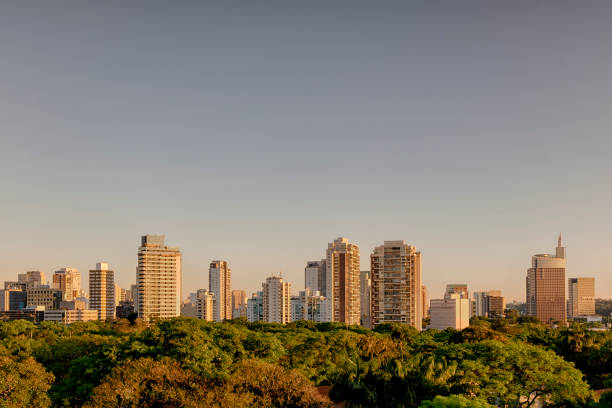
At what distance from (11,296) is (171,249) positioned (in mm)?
71493

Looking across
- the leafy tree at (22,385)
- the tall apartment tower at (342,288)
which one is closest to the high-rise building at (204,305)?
the tall apartment tower at (342,288)

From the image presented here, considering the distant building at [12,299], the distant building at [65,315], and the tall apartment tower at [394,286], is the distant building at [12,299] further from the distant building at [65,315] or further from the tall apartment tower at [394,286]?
the tall apartment tower at [394,286]

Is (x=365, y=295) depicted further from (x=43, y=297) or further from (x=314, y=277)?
(x=43, y=297)

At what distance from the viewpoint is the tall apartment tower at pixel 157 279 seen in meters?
128

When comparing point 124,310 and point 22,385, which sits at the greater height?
point 22,385

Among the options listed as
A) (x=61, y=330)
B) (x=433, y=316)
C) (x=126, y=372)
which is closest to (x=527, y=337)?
(x=126, y=372)

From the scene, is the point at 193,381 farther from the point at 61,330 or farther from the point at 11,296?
the point at 11,296

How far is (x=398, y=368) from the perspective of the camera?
27.4 metres

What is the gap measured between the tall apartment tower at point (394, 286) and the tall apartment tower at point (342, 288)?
2704 cm

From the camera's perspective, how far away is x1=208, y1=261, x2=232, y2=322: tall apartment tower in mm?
188000

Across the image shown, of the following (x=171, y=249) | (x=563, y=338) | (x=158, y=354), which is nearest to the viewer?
(x=158, y=354)

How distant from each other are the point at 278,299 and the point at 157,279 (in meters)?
34.9

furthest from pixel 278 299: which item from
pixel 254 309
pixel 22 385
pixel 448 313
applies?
pixel 22 385

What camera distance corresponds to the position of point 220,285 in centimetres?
19012
